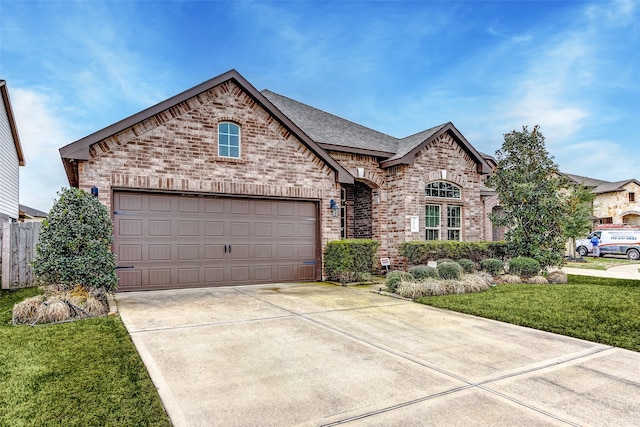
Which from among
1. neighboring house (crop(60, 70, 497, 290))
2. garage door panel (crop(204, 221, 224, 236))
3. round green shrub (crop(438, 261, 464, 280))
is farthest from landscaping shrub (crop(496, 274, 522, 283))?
garage door panel (crop(204, 221, 224, 236))

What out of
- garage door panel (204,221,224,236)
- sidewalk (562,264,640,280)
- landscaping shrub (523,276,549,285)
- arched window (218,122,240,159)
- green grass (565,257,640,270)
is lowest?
green grass (565,257,640,270)

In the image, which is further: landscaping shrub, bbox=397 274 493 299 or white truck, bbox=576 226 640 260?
white truck, bbox=576 226 640 260

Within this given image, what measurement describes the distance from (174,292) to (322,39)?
41.2 ft

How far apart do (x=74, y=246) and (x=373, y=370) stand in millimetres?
6108

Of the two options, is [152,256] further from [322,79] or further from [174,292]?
[322,79]

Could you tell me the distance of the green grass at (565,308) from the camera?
6000 millimetres

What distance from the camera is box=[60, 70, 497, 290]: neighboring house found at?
9406 millimetres

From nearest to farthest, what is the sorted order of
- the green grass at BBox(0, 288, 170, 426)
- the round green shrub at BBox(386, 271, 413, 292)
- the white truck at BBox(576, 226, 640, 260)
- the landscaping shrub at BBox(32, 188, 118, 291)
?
1. the green grass at BBox(0, 288, 170, 426)
2. the landscaping shrub at BBox(32, 188, 118, 291)
3. the round green shrub at BBox(386, 271, 413, 292)
4. the white truck at BBox(576, 226, 640, 260)

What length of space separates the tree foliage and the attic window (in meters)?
1.99

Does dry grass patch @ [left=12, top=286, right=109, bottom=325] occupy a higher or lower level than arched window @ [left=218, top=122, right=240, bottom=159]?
lower

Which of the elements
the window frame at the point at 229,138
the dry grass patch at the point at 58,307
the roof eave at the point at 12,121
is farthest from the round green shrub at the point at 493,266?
the roof eave at the point at 12,121

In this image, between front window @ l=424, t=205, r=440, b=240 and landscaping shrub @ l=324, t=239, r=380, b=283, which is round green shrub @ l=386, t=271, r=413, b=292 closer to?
landscaping shrub @ l=324, t=239, r=380, b=283

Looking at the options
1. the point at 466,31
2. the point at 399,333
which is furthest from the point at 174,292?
the point at 466,31

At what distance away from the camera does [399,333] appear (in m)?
5.84
